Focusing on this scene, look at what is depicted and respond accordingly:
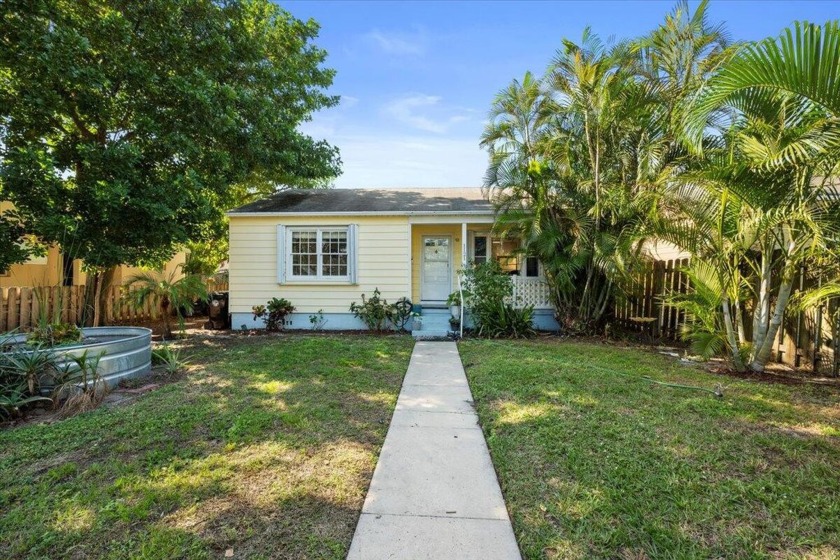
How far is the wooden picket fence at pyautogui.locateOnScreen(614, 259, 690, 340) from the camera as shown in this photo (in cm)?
764

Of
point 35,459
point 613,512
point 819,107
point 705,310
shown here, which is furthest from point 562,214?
point 35,459

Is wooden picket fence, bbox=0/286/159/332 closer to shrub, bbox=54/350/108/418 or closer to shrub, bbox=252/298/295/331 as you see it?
shrub, bbox=252/298/295/331

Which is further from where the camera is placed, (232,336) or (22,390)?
(232,336)

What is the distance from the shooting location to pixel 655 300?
26.9 feet

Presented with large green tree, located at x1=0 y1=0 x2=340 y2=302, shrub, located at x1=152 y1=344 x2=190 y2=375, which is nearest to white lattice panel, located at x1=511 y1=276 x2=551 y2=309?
shrub, located at x1=152 y1=344 x2=190 y2=375

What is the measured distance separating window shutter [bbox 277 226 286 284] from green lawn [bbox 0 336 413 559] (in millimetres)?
4851

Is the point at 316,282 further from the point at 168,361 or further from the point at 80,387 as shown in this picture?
the point at 80,387

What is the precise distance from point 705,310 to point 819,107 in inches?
120

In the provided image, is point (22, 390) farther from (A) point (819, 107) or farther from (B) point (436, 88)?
(B) point (436, 88)

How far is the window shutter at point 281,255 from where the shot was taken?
952 centimetres

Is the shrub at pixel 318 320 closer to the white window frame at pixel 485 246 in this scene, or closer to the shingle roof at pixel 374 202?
the shingle roof at pixel 374 202

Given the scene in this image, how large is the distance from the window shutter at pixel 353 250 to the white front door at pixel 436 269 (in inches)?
82.1

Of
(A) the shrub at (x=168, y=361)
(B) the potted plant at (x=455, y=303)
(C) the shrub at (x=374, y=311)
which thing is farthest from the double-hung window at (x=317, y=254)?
(A) the shrub at (x=168, y=361)

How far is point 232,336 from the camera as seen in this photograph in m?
8.91
